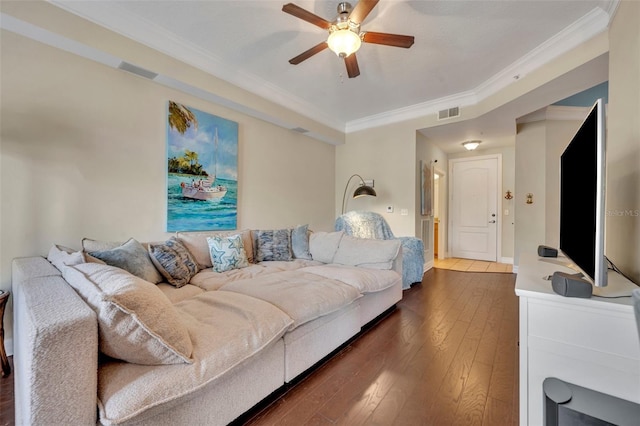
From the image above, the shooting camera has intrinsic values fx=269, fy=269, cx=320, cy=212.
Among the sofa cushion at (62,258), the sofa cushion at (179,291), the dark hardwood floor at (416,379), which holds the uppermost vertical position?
the sofa cushion at (62,258)

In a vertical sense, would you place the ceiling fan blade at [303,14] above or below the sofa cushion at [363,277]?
above

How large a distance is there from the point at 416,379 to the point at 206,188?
2758 mm

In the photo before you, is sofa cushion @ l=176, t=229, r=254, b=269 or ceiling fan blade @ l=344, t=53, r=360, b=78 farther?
sofa cushion @ l=176, t=229, r=254, b=269

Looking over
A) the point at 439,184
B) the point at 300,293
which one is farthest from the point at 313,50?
the point at 439,184

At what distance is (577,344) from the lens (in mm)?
1010

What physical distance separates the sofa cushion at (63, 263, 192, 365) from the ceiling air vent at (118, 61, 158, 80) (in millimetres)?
2164

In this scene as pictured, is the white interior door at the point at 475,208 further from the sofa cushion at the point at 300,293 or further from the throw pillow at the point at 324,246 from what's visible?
the sofa cushion at the point at 300,293

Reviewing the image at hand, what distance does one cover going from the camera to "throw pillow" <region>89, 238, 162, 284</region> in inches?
76.6

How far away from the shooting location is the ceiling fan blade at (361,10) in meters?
1.77

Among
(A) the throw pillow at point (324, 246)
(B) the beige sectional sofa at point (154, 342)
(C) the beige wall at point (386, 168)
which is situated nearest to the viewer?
(B) the beige sectional sofa at point (154, 342)

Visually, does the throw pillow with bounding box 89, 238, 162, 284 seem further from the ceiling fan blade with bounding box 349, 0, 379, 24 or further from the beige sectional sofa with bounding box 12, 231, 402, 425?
the ceiling fan blade with bounding box 349, 0, 379, 24

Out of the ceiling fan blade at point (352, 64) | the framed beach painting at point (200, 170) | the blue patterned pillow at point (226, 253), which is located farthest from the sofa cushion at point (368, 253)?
the ceiling fan blade at point (352, 64)

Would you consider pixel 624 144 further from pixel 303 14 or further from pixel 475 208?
pixel 475 208

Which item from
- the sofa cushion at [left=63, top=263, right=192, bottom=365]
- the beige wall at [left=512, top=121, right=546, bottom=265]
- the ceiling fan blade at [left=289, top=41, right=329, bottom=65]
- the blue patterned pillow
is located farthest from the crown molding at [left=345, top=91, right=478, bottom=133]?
the sofa cushion at [left=63, top=263, right=192, bottom=365]
